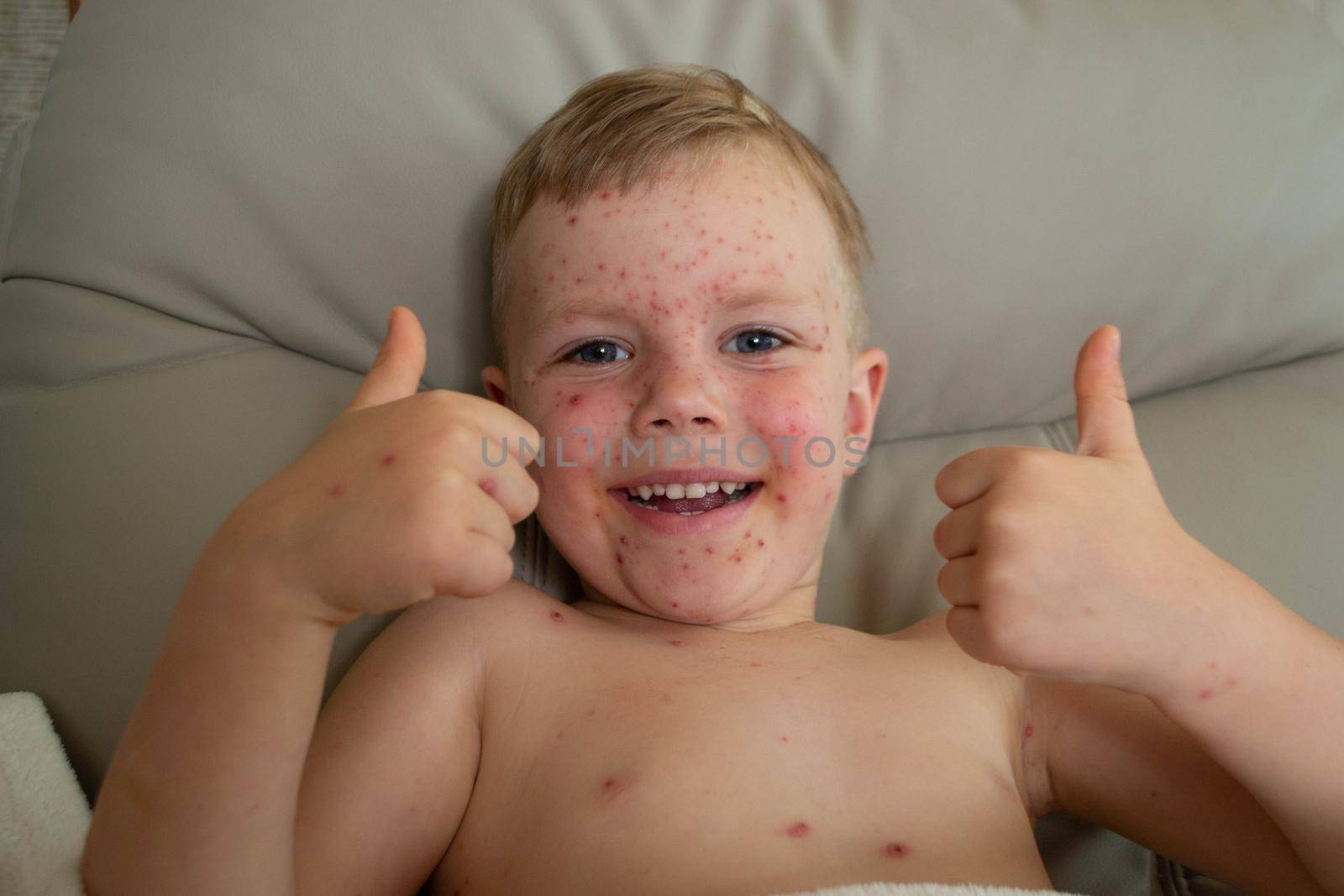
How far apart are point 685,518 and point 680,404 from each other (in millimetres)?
116

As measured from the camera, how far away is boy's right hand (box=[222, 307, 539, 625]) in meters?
0.65

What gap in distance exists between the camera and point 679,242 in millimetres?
957

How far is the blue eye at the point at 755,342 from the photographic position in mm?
1002

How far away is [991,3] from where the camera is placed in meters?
1.25

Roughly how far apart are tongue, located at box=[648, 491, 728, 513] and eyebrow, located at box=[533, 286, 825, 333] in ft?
0.60

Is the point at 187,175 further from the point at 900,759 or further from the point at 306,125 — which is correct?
the point at 900,759

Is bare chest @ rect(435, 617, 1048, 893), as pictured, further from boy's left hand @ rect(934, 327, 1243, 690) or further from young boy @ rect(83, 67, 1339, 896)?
boy's left hand @ rect(934, 327, 1243, 690)

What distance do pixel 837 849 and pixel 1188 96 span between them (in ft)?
3.22

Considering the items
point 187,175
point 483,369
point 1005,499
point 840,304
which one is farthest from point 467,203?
point 1005,499

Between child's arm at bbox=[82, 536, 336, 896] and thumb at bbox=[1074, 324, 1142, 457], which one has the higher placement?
thumb at bbox=[1074, 324, 1142, 457]

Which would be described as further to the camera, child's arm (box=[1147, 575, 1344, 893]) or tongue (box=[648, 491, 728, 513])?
tongue (box=[648, 491, 728, 513])

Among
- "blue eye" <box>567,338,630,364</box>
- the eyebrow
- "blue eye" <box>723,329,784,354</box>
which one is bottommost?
"blue eye" <box>567,338,630,364</box>

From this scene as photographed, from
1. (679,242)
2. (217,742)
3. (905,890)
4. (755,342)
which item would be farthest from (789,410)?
(217,742)

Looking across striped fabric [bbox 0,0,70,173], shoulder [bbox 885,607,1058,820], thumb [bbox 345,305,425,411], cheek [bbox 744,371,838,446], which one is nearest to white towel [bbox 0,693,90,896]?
thumb [bbox 345,305,425,411]
